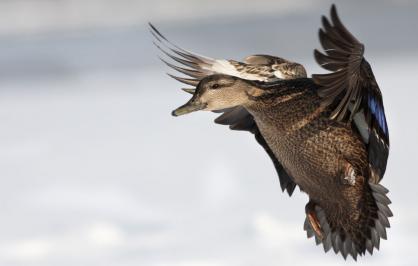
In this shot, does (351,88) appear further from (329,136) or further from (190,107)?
(190,107)

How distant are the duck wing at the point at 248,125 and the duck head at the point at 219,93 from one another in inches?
6.1

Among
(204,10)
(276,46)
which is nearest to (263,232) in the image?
(276,46)

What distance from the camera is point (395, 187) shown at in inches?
111

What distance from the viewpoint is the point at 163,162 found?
3.18 metres

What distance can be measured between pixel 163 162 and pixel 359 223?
120cm

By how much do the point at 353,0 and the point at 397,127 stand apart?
6.81ft

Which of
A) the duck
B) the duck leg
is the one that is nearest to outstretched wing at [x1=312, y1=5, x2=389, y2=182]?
the duck

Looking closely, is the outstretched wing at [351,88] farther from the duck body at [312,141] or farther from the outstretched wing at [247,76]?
the outstretched wing at [247,76]

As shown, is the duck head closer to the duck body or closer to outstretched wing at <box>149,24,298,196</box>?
the duck body

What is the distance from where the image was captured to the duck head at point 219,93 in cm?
204

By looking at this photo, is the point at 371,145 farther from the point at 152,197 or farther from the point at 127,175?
the point at 127,175

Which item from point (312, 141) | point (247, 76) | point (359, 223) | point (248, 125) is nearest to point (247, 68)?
point (247, 76)

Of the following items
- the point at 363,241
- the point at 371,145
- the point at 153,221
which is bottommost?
the point at 363,241

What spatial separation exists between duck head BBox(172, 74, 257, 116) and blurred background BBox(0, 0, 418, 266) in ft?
1.95
